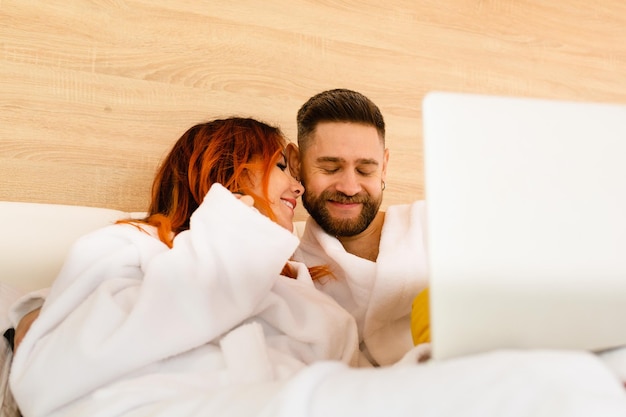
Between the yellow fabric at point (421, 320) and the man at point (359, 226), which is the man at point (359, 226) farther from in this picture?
the yellow fabric at point (421, 320)

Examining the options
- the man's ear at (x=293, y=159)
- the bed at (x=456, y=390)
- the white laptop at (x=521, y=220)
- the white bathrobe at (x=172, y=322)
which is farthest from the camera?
the man's ear at (x=293, y=159)

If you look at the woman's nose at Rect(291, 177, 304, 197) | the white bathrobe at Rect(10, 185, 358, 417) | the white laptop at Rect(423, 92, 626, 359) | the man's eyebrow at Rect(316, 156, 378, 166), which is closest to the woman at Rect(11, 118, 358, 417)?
the white bathrobe at Rect(10, 185, 358, 417)

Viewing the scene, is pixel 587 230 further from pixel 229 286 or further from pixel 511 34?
pixel 511 34

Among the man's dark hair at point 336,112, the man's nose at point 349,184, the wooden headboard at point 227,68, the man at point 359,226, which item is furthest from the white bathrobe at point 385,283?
the wooden headboard at point 227,68

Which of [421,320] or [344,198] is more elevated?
[344,198]

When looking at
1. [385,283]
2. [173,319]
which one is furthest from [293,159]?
[173,319]

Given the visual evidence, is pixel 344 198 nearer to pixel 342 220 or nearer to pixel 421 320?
pixel 342 220

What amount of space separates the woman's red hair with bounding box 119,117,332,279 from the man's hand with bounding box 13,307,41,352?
0.79 ft

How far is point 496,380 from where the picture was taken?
459 mm

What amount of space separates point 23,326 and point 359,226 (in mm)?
679

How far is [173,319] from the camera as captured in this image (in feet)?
2.90

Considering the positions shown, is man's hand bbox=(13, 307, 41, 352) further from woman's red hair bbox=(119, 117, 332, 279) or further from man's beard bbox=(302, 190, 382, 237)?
man's beard bbox=(302, 190, 382, 237)

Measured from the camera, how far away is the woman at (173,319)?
83cm

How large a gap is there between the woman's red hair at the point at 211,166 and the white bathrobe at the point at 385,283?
0.18ft
